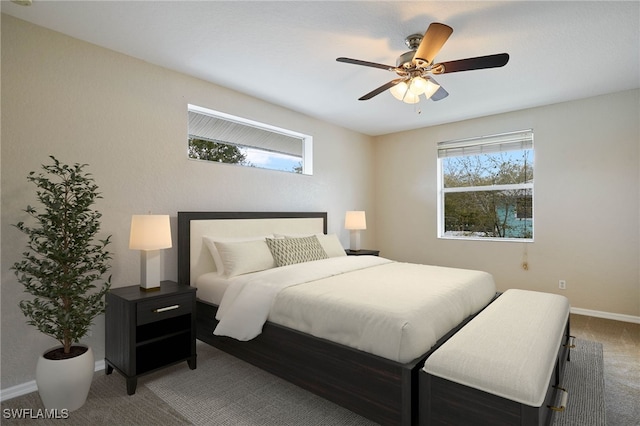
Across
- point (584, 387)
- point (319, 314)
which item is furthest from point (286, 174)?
point (584, 387)

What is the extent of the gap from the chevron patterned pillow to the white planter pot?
170cm

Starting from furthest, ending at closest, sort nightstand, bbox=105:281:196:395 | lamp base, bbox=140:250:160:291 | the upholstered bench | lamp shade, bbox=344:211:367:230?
lamp shade, bbox=344:211:367:230 → lamp base, bbox=140:250:160:291 → nightstand, bbox=105:281:196:395 → the upholstered bench

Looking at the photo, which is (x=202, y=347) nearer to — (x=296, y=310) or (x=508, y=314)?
(x=296, y=310)

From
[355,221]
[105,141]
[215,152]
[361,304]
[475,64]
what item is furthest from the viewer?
[355,221]

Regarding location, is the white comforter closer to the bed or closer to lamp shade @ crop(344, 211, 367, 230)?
the bed

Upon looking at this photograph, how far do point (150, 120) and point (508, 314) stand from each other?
3230 mm

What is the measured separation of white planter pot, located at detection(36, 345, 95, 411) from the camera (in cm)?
199

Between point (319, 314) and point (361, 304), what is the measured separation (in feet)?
0.94

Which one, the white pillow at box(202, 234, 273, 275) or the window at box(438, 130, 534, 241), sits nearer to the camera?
the white pillow at box(202, 234, 273, 275)

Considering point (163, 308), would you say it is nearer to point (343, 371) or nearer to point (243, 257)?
point (243, 257)


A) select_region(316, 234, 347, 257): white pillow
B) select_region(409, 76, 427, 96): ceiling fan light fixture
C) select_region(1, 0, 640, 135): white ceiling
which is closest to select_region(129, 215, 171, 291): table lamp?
select_region(1, 0, 640, 135): white ceiling

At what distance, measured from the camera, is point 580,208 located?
12.9 feet

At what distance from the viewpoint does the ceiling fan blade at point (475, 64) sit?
2.01 m

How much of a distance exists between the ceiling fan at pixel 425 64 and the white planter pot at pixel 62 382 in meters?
2.56
